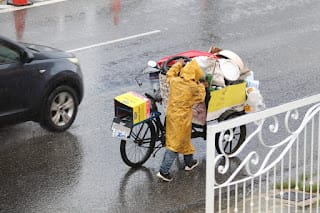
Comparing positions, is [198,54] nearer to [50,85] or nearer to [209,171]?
[50,85]

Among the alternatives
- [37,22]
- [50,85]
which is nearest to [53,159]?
[50,85]

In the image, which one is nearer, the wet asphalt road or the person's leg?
the wet asphalt road

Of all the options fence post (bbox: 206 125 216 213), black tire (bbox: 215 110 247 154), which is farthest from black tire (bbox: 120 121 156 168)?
fence post (bbox: 206 125 216 213)

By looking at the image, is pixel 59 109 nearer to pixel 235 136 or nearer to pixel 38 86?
pixel 38 86

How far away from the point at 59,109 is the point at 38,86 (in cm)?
57

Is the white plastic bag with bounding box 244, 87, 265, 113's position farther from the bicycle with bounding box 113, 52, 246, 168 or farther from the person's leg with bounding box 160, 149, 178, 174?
the person's leg with bounding box 160, 149, 178, 174

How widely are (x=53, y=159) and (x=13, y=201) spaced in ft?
4.18

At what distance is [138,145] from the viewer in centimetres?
1054

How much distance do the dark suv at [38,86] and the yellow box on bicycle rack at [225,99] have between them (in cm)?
238

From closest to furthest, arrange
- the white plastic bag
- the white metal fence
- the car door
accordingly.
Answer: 1. the white metal fence
2. the white plastic bag
3. the car door

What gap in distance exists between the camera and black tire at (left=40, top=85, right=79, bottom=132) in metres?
11.7

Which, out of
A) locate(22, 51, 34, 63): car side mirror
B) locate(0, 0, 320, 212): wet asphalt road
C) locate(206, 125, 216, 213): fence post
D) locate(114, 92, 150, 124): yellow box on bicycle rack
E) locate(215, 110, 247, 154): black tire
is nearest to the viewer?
locate(206, 125, 216, 213): fence post

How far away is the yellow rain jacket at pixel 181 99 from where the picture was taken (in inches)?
383

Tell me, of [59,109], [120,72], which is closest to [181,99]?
[59,109]
